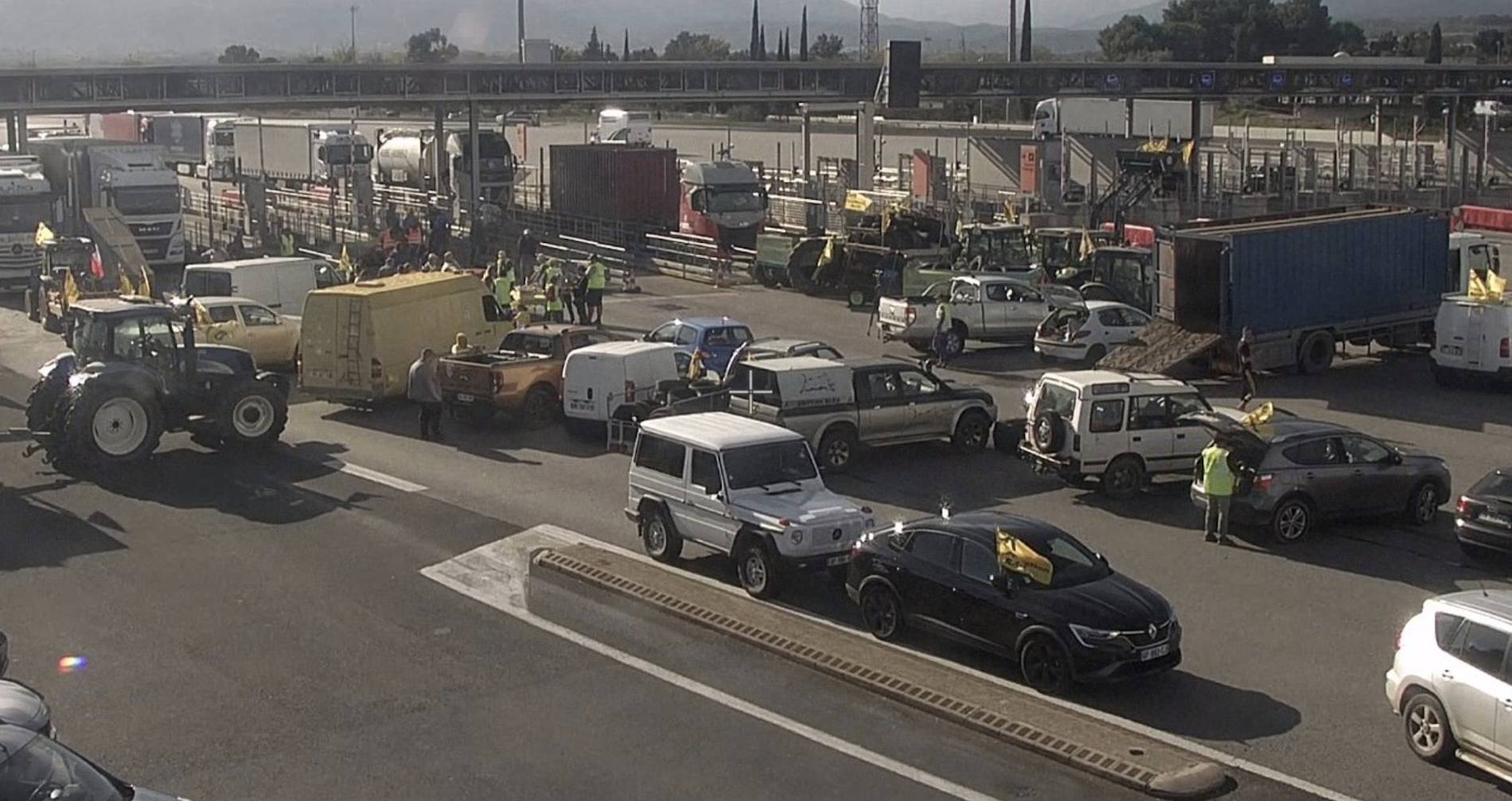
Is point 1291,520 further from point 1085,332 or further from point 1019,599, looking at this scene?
point 1085,332

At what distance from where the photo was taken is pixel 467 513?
20094mm

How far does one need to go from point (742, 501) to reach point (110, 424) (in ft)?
32.1

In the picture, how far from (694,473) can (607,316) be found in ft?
69.0

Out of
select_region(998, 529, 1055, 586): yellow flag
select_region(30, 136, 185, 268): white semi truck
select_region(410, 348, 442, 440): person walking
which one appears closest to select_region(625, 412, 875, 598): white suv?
select_region(998, 529, 1055, 586): yellow flag

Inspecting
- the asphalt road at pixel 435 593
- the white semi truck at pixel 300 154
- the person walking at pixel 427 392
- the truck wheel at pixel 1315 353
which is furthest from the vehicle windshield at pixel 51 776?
the white semi truck at pixel 300 154

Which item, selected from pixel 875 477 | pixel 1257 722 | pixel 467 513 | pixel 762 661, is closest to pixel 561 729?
pixel 762 661

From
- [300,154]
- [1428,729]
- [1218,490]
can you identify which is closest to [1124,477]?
[1218,490]

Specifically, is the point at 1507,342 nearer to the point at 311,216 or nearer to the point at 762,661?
the point at 762,661

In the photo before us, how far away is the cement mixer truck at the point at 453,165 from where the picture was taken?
187ft

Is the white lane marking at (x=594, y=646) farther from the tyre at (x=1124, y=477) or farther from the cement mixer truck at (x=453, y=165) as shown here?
the cement mixer truck at (x=453, y=165)

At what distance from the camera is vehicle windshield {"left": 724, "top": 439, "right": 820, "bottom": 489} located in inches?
658

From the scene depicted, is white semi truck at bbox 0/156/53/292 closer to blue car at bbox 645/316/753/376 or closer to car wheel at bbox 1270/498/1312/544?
blue car at bbox 645/316/753/376

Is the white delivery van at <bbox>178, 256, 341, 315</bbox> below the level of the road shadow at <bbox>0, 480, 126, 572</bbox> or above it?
above

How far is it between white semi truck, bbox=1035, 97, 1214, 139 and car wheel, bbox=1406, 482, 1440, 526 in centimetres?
4293
